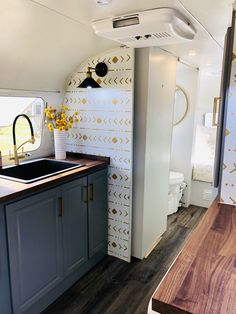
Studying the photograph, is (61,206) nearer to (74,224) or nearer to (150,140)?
(74,224)

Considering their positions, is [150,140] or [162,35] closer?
[162,35]

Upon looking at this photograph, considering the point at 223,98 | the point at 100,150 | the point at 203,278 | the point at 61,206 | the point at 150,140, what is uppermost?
the point at 223,98

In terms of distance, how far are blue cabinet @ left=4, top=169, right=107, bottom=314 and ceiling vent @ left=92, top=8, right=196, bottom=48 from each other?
3.91 ft

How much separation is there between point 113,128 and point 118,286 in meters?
1.46

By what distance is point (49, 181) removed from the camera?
6.31ft

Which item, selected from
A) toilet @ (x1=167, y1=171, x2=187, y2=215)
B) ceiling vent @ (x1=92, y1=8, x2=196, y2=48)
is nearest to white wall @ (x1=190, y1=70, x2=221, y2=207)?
toilet @ (x1=167, y1=171, x2=187, y2=215)

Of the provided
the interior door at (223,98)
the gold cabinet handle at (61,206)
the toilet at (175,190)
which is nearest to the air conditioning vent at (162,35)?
the interior door at (223,98)

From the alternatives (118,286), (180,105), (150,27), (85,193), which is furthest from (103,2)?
(180,105)

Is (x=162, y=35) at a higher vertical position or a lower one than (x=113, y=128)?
higher

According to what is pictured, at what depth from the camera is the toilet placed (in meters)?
3.67

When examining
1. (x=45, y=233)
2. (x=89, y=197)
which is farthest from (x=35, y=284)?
(x=89, y=197)

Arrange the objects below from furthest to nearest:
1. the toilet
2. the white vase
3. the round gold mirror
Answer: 1. the round gold mirror
2. the toilet
3. the white vase

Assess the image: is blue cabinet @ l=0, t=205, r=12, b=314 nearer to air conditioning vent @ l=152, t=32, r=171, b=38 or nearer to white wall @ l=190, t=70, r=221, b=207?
air conditioning vent @ l=152, t=32, r=171, b=38

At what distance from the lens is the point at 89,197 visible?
2391mm
